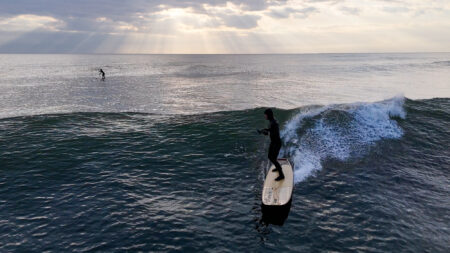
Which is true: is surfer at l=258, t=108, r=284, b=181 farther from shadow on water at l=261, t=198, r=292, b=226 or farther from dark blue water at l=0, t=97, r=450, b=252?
shadow on water at l=261, t=198, r=292, b=226

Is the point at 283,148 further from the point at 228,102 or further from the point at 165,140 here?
the point at 228,102

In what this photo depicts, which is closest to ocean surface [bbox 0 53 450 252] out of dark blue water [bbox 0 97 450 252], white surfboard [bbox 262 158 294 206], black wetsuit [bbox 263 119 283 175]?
dark blue water [bbox 0 97 450 252]

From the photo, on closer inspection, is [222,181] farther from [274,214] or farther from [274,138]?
[274,214]

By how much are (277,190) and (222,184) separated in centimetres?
302

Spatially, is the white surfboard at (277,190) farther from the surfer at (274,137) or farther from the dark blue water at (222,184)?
the dark blue water at (222,184)

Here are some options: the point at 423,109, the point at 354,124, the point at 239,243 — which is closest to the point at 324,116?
the point at 354,124

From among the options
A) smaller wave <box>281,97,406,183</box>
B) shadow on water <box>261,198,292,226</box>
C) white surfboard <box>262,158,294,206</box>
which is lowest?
shadow on water <box>261,198,292,226</box>

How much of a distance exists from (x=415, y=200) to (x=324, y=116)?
428 inches

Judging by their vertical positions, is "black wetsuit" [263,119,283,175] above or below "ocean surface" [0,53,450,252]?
above

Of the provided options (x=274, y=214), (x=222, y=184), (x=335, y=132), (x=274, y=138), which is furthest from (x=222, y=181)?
(x=335, y=132)

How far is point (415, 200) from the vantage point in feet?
38.5

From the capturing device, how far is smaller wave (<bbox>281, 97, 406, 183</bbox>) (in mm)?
16391

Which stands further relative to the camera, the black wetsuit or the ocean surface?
the black wetsuit

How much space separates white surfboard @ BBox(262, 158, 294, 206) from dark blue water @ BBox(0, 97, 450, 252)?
2.08 ft
